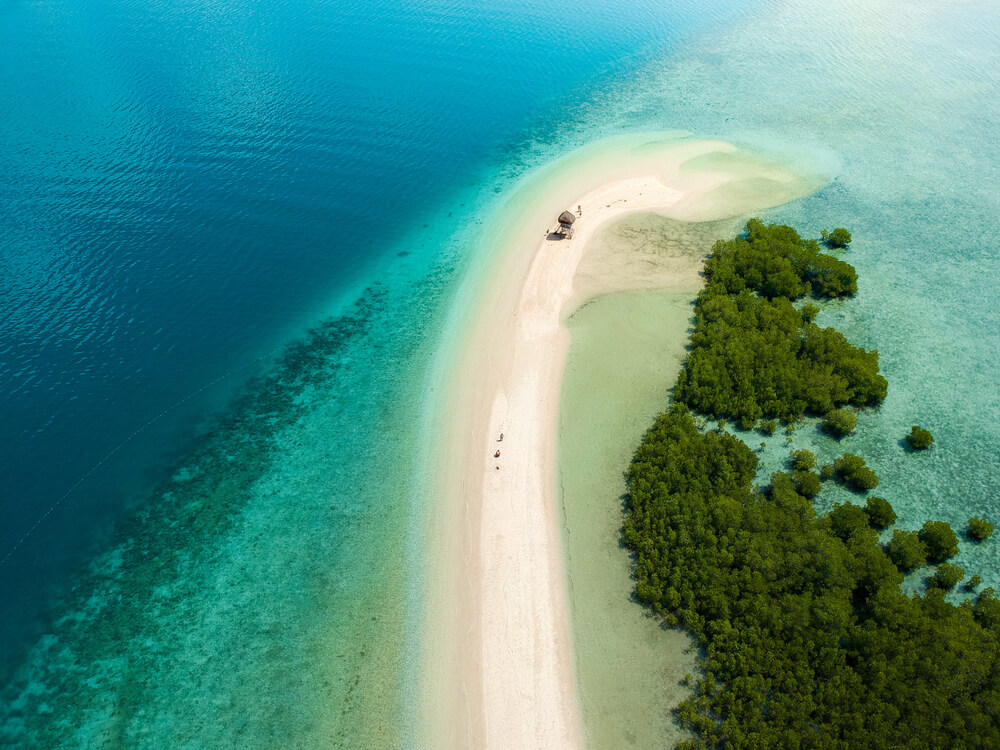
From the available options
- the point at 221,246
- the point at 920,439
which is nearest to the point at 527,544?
the point at 920,439

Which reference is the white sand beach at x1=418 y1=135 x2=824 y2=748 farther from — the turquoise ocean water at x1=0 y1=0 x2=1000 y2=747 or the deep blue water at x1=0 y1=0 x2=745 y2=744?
the deep blue water at x1=0 y1=0 x2=745 y2=744

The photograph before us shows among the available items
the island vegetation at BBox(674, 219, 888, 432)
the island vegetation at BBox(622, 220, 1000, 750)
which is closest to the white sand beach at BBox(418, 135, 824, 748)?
the island vegetation at BBox(622, 220, 1000, 750)

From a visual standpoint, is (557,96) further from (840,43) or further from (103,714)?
(103,714)

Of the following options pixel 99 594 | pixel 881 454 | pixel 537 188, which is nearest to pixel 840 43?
pixel 537 188

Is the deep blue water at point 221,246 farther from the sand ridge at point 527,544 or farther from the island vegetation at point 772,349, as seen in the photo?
the island vegetation at point 772,349

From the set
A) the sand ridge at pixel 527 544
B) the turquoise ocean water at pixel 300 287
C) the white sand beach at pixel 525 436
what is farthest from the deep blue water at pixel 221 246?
the sand ridge at pixel 527 544

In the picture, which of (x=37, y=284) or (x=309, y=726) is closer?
(x=309, y=726)
